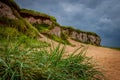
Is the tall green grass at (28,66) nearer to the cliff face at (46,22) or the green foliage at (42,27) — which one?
the cliff face at (46,22)

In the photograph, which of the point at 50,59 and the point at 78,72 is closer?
the point at 50,59

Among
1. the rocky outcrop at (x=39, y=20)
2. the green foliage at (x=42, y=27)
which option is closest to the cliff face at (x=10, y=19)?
the green foliage at (x=42, y=27)

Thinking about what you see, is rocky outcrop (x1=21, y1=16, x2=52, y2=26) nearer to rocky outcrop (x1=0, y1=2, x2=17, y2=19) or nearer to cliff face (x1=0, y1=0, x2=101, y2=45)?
cliff face (x1=0, y1=0, x2=101, y2=45)

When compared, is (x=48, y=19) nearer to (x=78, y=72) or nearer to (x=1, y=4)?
(x=1, y=4)

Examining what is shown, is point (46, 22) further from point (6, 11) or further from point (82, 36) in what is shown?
point (82, 36)

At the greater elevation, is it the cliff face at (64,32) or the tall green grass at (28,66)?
the cliff face at (64,32)

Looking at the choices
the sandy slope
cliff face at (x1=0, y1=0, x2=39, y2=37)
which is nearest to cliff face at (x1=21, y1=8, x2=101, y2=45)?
cliff face at (x1=0, y1=0, x2=39, y2=37)

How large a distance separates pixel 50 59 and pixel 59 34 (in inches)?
537

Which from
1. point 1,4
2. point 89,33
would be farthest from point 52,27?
point 89,33

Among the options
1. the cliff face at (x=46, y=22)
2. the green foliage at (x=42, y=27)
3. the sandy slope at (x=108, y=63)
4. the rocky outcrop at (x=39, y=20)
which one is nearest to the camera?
the sandy slope at (x=108, y=63)

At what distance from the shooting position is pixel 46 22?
1684 cm

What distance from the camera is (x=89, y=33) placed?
2436 centimetres

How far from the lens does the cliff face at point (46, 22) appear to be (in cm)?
1134

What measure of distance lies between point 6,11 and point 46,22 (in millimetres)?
5905
